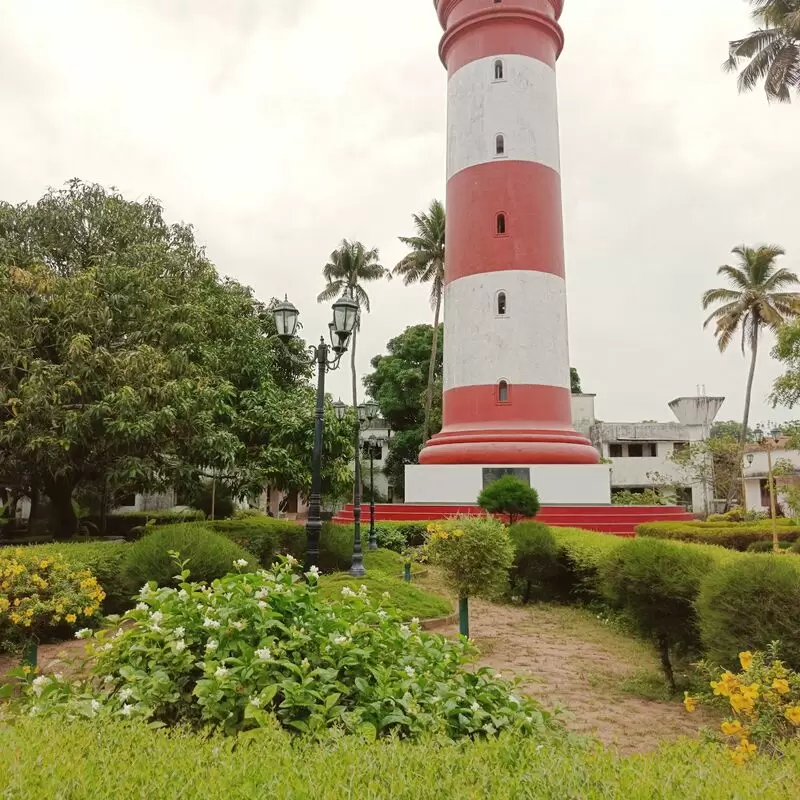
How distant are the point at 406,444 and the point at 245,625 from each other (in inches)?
1261

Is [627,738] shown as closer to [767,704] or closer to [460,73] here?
[767,704]

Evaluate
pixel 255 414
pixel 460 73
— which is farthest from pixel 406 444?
pixel 255 414

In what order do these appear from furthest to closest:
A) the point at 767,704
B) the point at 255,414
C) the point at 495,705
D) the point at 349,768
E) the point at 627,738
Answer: the point at 255,414, the point at 627,738, the point at 767,704, the point at 495,705, the point at 349,768

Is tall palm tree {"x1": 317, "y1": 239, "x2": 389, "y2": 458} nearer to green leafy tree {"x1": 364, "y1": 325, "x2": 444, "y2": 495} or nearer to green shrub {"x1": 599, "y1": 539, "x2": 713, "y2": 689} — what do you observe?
green leafy tree {"x1": 364, "y1": 325, "x2": 444, "y2": 495}

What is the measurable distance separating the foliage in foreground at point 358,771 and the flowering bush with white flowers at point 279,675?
0.52 metres

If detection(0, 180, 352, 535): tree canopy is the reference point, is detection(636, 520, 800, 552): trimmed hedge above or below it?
below

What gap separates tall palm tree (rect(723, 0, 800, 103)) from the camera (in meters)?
18.7

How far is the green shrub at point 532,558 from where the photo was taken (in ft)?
40.2

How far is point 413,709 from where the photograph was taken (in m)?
3.38

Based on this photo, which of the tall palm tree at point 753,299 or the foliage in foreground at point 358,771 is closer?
the foliage in foreground at point 358,771

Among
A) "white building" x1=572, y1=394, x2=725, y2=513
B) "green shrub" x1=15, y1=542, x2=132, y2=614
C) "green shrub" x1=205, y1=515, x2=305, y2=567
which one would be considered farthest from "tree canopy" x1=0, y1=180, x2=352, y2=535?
"white building" x1=572, y1=394, x2=725, y2=513

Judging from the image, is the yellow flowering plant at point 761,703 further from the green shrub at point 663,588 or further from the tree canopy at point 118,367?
the tree canopy at point 118,367

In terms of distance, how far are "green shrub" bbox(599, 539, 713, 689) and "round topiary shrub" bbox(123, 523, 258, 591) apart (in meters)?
4.91

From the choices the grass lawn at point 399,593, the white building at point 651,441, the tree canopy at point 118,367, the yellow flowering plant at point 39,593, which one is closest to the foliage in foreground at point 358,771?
the yellow flowering plant at point 39,593
